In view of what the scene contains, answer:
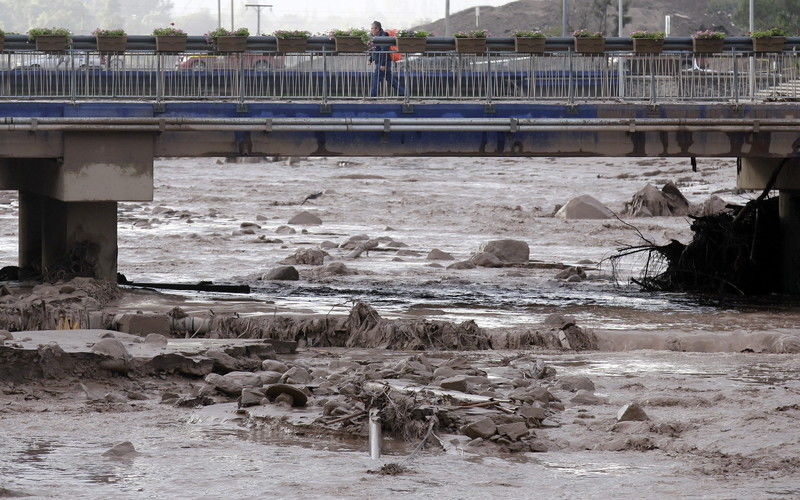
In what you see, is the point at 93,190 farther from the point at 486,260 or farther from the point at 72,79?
the point at 486,260

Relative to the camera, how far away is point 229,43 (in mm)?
24688

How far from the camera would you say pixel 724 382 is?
17375mm

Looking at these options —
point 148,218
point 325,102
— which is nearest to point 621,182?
point 148,218

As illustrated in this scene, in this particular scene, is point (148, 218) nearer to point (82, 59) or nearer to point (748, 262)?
point (82, 59)

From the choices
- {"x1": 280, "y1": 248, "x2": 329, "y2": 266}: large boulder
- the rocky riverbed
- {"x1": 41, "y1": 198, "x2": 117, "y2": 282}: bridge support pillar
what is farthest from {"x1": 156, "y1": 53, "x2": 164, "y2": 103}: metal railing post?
{"x1": 280, "y1": 248, "x2": 329, "y2": 266}: large boulder

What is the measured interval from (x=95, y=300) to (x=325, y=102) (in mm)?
5163

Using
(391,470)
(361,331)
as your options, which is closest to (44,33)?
(361,331)

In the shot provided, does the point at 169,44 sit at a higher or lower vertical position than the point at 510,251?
higher

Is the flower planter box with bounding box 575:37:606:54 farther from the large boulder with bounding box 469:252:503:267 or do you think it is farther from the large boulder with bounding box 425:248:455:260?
the large boulder with bounding box 425:248:455:260

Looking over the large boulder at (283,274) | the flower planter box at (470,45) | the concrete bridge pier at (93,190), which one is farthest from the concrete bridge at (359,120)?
the large boulder at (283,274)

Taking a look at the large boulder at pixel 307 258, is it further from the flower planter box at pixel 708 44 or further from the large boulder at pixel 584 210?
the large boulder at pixel 584 210

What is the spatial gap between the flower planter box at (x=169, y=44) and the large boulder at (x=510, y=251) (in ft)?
33.2

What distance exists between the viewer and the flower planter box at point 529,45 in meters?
25.1

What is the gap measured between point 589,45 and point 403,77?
10.6 ft
